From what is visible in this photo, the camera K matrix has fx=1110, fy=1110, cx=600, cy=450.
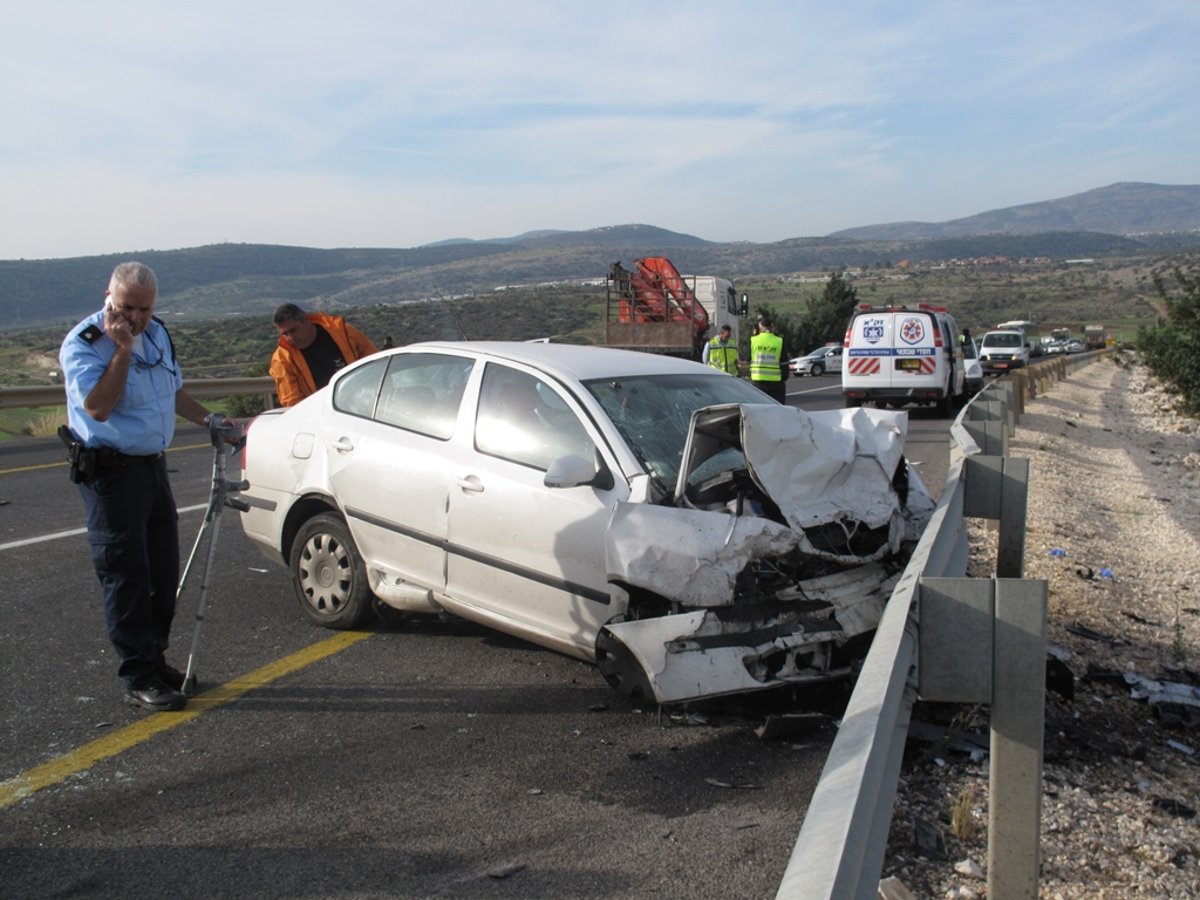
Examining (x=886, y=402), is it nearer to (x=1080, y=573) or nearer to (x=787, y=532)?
(x=1080, y=573)

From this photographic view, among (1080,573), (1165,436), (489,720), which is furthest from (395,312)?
(489,720)

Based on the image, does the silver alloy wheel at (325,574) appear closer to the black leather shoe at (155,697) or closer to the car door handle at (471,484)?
the car door handle at (471,484)

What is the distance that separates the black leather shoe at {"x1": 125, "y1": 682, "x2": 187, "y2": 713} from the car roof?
2.23 meters

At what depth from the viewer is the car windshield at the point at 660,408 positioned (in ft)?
16.7

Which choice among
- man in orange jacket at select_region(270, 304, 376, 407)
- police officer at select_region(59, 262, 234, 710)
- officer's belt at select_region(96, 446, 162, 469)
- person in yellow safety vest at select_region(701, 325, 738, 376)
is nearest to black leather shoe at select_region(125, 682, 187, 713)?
police officer at select_region(59, 262, 234, 710)

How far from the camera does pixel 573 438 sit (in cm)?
519

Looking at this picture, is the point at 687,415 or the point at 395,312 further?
the point at 395,312

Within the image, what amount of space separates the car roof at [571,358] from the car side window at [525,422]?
0.11m

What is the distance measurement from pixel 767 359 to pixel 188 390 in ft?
31.3

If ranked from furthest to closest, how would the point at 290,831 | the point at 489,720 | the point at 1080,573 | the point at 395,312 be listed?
the point at 395,312 → the point at 1080,573 → the point at 489,720 → the point at 290,831

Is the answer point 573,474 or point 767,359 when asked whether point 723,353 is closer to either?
point 767,359

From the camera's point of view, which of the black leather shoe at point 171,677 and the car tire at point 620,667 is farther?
the black leather shoe at point 171,677

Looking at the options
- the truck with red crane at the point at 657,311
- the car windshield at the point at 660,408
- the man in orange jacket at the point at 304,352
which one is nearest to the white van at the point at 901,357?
the truck with red crane at the point at 657,311

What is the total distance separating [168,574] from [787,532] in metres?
2.83
